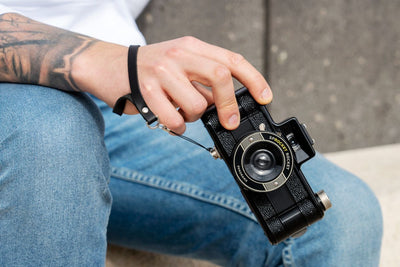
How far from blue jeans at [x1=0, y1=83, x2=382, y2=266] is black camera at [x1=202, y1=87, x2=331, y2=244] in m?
0.12

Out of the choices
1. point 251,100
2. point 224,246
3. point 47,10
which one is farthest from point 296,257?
point 47,10

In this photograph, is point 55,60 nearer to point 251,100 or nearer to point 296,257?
point 251,100

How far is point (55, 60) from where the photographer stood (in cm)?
75

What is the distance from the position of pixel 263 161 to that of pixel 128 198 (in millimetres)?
372

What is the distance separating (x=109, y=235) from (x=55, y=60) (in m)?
0.46

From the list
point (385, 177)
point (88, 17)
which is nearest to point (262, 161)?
point (88, 17)

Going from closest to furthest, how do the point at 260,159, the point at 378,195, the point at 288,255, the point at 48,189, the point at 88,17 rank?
the point at 48,189, the point at 260,159, the point at 288,255, the point at 88,17, the point at 378,195

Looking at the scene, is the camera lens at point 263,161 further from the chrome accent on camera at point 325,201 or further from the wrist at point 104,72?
the wrist at point 104,72

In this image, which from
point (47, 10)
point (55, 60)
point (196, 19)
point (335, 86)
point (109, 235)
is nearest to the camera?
point (55, 60)

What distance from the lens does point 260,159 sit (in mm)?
728

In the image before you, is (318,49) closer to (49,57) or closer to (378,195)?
(378,195)

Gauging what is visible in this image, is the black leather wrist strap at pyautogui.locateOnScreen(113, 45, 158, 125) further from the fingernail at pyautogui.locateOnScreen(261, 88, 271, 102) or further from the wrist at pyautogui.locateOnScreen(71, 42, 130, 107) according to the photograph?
the fingernail at pyautogui.locateOnScreen(261, 88, 271, 102)

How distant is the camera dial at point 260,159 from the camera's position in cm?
72

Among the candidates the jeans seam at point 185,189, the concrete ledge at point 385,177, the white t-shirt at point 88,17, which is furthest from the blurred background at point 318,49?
the jeans seam at point 185,189
